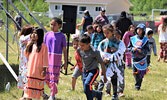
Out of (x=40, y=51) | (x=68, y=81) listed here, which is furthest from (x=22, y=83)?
(x=68, y=81)

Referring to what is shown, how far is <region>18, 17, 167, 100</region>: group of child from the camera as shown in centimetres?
648

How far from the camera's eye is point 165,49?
16359 mm

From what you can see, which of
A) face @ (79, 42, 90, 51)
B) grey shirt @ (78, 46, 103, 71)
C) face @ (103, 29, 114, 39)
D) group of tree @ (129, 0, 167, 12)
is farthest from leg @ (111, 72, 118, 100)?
group of tree @ (129, 0, 167, 12)

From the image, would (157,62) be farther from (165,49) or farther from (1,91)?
(1,91)

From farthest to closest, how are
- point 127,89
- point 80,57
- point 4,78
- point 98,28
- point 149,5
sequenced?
1. point 149,5
2. point 98,28
3. point 4,78
4. point 127,89
5. point 80,57

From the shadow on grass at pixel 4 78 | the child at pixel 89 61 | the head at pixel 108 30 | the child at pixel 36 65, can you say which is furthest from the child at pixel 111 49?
the shadow on grass at pixel 4 78

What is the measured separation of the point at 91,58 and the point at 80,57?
44 centimetres

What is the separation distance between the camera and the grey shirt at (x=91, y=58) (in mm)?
6625

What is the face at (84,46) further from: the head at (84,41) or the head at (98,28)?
the head at (98,28)

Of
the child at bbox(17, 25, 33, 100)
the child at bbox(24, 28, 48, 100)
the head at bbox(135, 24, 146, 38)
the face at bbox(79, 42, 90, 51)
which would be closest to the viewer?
the child at bbox(24, 28, 48, 100)

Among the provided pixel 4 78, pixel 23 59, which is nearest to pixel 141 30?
pixel 23 59

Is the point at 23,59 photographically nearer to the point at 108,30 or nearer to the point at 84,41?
the point at 84,41

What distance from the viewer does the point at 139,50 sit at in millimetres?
→ 9039

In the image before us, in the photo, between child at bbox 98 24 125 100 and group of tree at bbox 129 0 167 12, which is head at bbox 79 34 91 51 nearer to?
child at bbox 98 24 125 100
